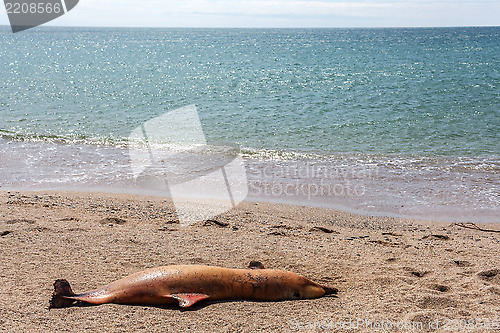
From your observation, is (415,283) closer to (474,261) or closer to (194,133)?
(474,261)

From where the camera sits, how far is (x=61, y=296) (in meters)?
4.55

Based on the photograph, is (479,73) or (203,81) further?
(479,73)

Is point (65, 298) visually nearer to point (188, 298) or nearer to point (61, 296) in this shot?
A: point (61, 296)

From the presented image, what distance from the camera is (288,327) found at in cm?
447

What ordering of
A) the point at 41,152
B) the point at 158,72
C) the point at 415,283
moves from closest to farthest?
the point at 415,283 < the point at 41,152 < the point at 158,72

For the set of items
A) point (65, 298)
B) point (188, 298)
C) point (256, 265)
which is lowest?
point (256, 265)

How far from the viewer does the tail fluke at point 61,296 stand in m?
4.54

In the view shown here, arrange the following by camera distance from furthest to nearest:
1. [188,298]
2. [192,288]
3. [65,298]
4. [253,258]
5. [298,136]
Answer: [298,136]
[253,258]
[192,288]
[188,298]
[65,298]

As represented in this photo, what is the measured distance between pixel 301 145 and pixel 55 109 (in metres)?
11.0

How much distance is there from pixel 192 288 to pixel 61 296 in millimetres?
1237

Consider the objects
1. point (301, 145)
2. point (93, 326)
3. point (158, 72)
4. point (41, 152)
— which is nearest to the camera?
point (93, 326)

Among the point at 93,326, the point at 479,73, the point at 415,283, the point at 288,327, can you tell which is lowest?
the point at 479,73

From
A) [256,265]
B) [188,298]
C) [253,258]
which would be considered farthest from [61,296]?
[253,258]

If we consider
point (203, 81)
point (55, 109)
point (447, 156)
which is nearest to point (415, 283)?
point (447, 156)
